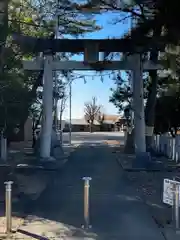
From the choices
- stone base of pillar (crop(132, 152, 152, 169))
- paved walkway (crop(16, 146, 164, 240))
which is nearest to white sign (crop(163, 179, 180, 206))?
paved walkway (crop(16, 146, 164, 240))

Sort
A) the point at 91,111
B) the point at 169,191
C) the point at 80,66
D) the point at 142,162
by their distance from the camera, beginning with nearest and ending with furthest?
the point at 169,191
the point at 142,162
the point at 80,66
the point at 91,111

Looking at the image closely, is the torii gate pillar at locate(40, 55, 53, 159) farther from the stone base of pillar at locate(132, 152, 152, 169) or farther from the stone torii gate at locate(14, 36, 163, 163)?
the stone base of pillar at locate(132, 152, 152, 169)

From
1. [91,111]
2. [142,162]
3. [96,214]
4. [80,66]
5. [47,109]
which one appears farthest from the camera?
[91,111]

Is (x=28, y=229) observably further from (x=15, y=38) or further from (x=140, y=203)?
(x=15, y=38)

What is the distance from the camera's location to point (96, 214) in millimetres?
8477

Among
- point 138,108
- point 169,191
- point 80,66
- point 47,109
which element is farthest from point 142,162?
point 169,191

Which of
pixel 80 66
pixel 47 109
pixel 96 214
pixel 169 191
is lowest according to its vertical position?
pixel 96 214

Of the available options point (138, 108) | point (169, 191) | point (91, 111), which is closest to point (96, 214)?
point (169, 191)

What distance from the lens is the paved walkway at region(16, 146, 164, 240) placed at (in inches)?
279

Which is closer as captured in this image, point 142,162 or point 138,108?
point 142,162

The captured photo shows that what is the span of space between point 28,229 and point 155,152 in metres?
16.5

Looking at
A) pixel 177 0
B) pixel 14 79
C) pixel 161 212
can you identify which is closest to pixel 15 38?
pixel 14 79

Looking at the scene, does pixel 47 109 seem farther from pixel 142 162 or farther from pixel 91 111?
pixel 91 111

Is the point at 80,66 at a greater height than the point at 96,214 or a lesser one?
greater
